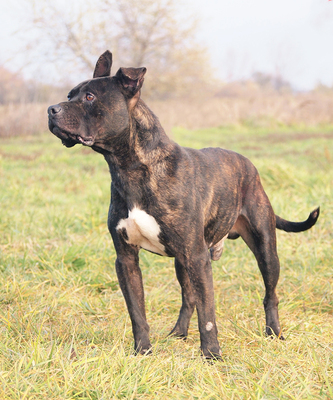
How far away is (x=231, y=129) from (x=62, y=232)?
16420 mm

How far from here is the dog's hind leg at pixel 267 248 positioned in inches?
126

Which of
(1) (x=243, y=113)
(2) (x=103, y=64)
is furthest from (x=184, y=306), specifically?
(1) (x=243, y=113)

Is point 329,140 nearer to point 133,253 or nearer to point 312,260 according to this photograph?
point 312,260

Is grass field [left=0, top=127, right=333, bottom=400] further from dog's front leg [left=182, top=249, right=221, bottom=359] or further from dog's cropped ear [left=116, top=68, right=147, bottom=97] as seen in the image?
dog's cropped ear [left=116, top=68, right=147, bottom=97]

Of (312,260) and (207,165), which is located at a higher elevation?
(207,165)

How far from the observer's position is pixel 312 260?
439cm

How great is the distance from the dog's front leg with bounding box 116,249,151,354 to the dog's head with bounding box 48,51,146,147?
0.77 meters

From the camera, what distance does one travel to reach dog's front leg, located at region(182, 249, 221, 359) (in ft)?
8.62

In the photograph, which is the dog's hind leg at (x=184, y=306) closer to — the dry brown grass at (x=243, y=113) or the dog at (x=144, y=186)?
the dog at (x=144, y=186)

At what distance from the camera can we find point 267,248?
3207 millimetres

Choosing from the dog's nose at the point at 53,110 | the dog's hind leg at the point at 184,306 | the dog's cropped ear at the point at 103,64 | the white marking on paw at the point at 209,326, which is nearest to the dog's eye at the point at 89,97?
the dog's nose at the point at 53,110

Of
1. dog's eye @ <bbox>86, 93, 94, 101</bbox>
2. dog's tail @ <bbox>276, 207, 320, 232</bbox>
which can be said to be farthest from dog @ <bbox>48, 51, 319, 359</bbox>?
dog's tail @ <bbox>276, 207, 320, 232</bbox>

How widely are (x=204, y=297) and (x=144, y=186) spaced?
76cm

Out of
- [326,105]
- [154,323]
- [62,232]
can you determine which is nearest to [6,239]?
[62,232]
